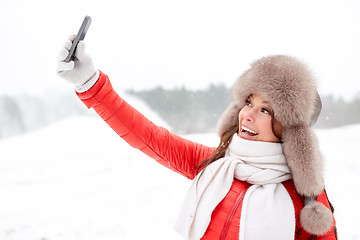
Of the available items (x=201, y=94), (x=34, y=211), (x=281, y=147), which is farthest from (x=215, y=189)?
(x=201, y=94)

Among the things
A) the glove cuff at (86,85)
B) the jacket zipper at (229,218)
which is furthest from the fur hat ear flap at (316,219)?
the glove cuff at (86,85)

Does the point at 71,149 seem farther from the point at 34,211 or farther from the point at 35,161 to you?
the point at 34,211

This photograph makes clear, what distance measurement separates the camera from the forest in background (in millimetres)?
7785

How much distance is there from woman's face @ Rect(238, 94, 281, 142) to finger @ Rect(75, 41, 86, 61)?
662 millimetres

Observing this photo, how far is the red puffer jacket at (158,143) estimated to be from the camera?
41.0 inches

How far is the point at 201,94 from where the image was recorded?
29.7ft

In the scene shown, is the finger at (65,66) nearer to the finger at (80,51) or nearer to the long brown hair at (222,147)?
the finger at (80,51)

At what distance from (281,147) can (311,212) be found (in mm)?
264

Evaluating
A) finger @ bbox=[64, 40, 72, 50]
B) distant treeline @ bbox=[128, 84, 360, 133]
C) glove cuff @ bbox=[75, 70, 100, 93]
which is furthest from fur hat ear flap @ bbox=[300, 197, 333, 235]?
distant treeline @ bbox=[128, 84, 360, 133]

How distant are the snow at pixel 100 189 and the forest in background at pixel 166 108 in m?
1.28

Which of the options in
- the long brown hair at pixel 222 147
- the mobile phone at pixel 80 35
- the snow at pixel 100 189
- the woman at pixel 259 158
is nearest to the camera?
the mobile phone at pixel 80 35

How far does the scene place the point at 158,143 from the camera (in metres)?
1.21

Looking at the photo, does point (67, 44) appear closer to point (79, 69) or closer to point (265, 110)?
point (79, 69)

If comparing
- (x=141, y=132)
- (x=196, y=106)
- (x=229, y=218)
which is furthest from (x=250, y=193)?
(x=196, y=106)
